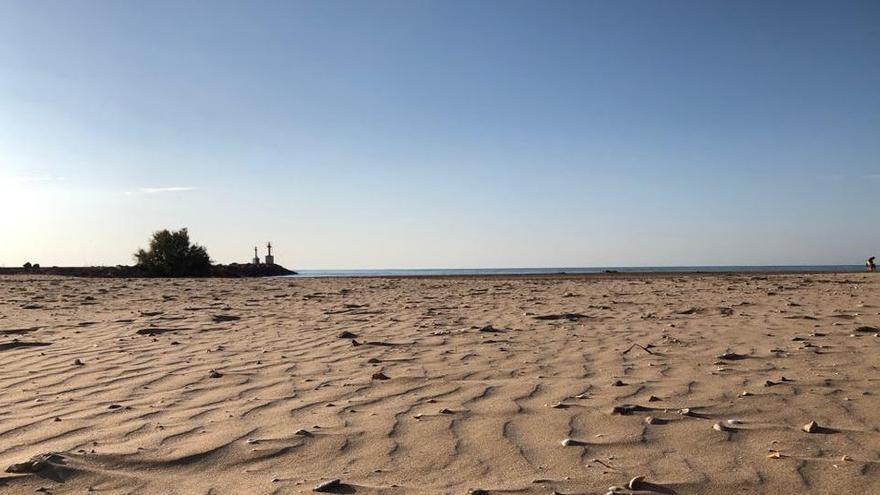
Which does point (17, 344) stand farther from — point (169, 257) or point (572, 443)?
point (169, 257)

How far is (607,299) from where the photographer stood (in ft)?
43.9

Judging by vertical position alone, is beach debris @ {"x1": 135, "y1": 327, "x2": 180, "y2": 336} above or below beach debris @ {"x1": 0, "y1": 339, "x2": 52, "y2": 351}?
above

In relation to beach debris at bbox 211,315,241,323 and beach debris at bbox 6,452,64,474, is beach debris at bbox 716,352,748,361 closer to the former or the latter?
beach debris at bbox 6,452,64,474

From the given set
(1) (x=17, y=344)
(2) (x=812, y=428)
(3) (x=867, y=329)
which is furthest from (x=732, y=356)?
(1) (x=17, y=344)

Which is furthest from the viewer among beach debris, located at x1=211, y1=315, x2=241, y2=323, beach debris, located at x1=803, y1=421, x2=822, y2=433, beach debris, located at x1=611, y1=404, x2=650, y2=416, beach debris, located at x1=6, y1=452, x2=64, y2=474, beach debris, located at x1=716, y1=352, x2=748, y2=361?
beach debris, located at x1=211, y1=315, x2=241, y2=323

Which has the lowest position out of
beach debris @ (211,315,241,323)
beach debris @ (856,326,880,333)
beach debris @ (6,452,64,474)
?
beach debris @ (6,452,64,474)

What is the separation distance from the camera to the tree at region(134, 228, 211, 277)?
33531 mm

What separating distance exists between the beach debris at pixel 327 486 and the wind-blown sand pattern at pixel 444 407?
0.04m

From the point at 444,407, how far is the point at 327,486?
1509mm

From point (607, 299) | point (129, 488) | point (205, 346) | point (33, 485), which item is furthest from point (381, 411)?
point (607, 299)

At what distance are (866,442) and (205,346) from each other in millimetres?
6093

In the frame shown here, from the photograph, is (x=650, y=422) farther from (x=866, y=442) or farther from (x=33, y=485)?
(x=33, y=485)

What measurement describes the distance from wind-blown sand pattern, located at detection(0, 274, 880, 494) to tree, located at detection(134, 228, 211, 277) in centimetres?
2599

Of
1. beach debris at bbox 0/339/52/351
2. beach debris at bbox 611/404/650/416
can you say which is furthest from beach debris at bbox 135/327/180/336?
beach debris at bbox 611/404/650/416
